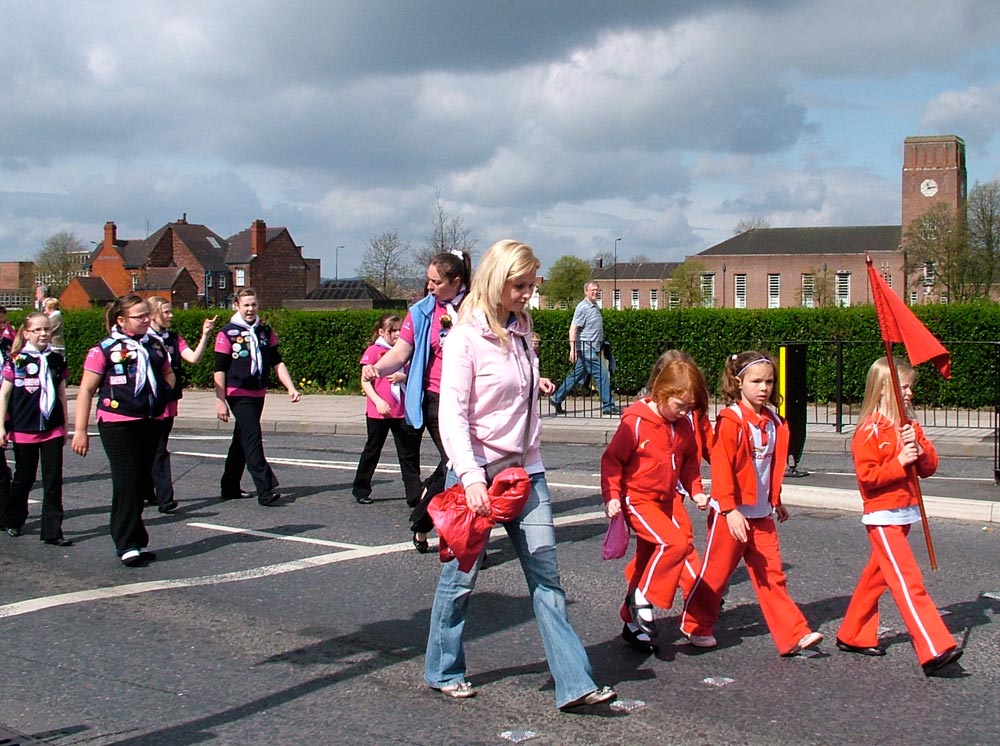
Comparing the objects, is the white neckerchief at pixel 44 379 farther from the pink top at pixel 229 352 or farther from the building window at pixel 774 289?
the building window at pixel 774 289

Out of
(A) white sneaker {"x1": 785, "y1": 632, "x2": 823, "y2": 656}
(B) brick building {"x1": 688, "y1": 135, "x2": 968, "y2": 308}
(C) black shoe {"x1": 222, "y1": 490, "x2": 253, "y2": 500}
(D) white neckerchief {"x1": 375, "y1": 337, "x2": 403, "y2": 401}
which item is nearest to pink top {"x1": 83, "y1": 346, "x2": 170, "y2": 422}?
(D) white neckerchief {"x1": 375, "y1": 337, "x2": 403, "y2": 401}

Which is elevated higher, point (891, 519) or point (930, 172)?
point (930, 172)

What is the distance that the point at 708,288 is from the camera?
110625 millimetres

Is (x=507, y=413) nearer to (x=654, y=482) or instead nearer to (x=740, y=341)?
(x=654, y=482)

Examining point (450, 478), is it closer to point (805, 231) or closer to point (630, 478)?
point (630, 478)

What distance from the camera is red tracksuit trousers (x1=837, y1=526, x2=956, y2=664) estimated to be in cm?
484

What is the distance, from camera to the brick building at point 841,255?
4478 inches

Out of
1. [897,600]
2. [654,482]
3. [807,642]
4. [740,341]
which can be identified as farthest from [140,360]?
[740,341]

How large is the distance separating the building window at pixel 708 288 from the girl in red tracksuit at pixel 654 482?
9349cm

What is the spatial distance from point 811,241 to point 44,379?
12322 cm

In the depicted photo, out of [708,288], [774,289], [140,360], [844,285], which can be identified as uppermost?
[844,285]

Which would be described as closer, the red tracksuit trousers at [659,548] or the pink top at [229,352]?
the red tracksuit trousers at [659,548]

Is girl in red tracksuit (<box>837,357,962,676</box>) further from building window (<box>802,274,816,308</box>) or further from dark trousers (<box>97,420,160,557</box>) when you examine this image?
building window (<box>802,274,816,308</box>)

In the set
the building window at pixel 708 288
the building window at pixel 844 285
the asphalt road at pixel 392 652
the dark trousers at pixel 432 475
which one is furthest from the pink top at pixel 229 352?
the building window at pixel 844 285
